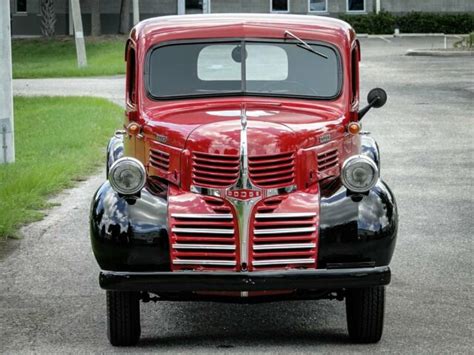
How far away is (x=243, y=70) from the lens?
9547 millimetres

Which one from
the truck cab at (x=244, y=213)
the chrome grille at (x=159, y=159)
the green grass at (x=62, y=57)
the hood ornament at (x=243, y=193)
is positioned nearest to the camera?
the truck cab at (x=244, y=213)

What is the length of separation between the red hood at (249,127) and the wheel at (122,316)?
104 centimetres

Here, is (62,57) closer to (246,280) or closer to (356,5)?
(356,5)

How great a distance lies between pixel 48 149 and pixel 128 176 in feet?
36.9

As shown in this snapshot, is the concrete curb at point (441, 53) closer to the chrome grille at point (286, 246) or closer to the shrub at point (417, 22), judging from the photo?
the shrub at point (417, 22)

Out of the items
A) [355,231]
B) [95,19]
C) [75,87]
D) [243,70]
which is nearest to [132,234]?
[355,231]

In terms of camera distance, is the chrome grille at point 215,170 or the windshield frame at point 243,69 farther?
the windshield frame at point 243,69

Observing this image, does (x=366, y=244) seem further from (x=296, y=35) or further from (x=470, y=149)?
(x=470, y=149)

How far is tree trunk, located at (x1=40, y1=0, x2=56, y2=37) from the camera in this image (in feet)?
185

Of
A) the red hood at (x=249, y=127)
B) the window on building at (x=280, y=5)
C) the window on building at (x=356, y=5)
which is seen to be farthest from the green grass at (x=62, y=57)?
the red hood at (x=249, y=127)

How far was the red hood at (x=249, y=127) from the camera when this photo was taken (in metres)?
8.58

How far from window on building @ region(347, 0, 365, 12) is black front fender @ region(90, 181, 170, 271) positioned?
53753mm

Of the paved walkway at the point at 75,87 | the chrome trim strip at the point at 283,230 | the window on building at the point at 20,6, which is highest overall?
the chrome trim strip at the point at 283,230

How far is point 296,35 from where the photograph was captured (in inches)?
387
